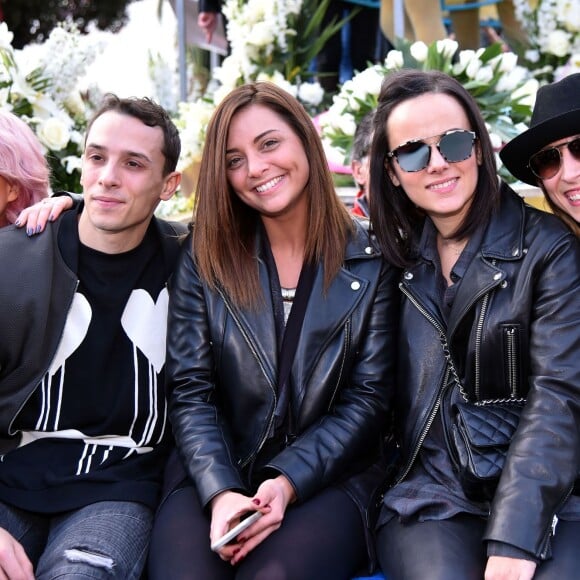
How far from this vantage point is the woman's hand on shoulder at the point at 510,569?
216cm

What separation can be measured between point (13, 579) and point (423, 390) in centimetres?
136

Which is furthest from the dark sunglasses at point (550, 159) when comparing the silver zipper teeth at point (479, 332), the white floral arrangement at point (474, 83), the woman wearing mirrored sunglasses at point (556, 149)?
the white floral arrangement at point (474, 83)

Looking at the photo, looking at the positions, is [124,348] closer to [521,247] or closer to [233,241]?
[233,241]

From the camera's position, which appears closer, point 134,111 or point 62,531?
point 62,531

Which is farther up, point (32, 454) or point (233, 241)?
point (233, 241)

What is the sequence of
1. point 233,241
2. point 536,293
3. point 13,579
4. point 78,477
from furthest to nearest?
1. point 233,241
2. point 78,477
3. point 536,293
4. point 13,579

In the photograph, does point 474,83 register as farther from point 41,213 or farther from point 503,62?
point 41,213

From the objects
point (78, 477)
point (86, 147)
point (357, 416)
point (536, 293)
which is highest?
point (86, 147)

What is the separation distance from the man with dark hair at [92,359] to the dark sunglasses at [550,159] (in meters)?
1.33

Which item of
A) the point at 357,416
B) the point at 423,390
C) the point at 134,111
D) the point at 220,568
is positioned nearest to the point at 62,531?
the point at 220,568

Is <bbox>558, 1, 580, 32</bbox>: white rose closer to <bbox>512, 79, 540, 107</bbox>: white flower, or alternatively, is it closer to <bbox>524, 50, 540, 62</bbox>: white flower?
<bbox>524, 50, 540, 62</bbox>: white flower

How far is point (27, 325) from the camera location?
2.69 meters

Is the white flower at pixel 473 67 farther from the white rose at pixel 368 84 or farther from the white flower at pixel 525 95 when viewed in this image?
the white rose at pixel 368 84

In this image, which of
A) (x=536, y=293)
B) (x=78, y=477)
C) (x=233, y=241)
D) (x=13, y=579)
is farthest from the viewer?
(x=233, y=241)
